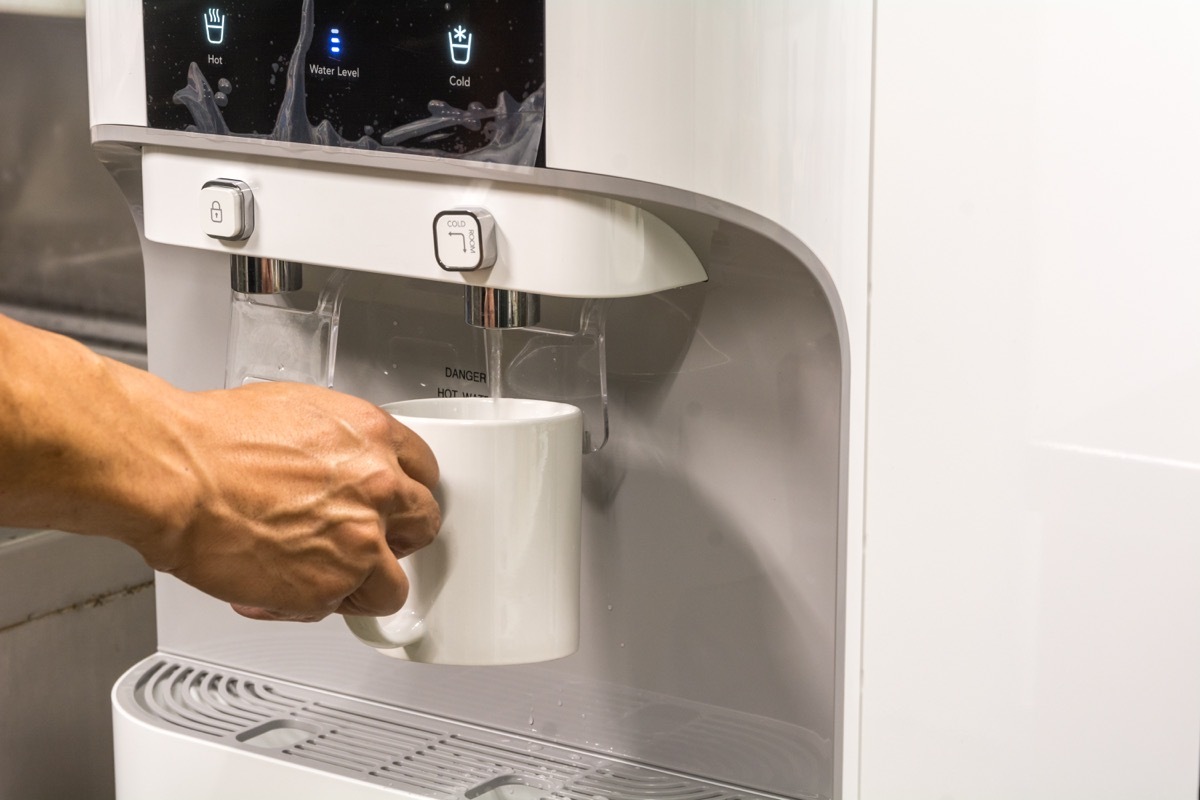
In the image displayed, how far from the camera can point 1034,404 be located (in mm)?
390

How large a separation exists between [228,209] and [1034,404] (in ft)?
0.94

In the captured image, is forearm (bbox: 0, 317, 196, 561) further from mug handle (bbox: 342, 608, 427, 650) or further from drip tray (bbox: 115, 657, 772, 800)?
drip tray (bbox: 115, 657, 772, 800)

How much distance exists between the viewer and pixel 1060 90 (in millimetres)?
375

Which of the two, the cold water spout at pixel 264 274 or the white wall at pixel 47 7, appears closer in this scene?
the cold water spout at pixel 264 274

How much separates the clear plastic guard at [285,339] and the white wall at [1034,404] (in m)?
0.25

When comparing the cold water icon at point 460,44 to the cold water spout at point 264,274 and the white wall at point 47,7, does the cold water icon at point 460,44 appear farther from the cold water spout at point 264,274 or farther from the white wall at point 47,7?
the white wall at point 47,7

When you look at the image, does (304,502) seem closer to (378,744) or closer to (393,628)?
(393,628)

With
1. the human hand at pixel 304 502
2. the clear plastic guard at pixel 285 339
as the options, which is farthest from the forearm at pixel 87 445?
the clear plastic guard at pixel 285 339

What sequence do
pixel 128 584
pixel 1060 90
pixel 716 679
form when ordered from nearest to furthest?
pixel 1060 90 → pixel 716 679 → pixel 128 584

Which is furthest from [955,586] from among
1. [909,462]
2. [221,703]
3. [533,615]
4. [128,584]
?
[128,584]

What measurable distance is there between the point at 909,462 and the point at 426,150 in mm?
182

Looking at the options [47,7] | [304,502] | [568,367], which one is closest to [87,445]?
[304,502]

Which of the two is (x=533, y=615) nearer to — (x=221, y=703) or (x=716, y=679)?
(x=716, y=679)

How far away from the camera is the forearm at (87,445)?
37 cm
